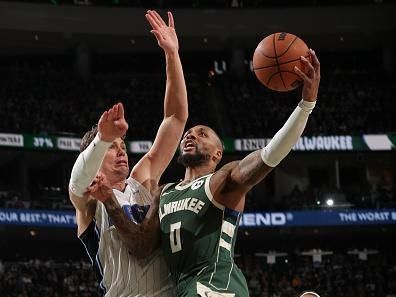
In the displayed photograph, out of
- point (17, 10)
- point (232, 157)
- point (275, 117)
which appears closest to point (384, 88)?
point (275, 117)

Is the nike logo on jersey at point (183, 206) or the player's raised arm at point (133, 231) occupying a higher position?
the nike logo on jersey at point (183, 206)

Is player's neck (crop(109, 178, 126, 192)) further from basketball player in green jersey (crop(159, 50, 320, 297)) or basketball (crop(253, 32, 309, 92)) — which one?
basketball (crop(253, 32, 309, 92))

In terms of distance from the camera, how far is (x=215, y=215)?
460cm

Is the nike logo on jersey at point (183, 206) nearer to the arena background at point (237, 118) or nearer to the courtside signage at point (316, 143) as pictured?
the arena background at point (237, 118)

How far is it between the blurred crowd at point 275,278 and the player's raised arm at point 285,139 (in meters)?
18.4

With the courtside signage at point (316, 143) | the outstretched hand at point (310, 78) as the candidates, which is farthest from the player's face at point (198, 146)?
the courtside signage at point (316, 143)

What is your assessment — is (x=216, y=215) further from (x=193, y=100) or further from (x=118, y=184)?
(x=193, y=100)

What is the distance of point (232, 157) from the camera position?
27.6 meters

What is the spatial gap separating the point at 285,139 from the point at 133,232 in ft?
3.53

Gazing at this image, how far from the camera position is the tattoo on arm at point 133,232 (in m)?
4.62

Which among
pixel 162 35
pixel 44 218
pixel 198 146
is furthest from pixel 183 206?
pixel 44 218

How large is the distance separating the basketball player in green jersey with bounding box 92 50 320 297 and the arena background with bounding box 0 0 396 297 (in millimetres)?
18863

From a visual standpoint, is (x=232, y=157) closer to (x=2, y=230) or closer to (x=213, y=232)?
(x=2, y=230)

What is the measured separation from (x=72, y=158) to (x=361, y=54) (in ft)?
42.5
